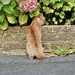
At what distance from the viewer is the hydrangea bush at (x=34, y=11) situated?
6.15 meters

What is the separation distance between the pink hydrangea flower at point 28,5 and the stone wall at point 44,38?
376mm

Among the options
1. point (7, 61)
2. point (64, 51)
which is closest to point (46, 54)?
point (64, 51)

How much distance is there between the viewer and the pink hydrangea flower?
6082 mm

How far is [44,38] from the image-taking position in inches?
249

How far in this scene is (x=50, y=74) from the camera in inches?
205

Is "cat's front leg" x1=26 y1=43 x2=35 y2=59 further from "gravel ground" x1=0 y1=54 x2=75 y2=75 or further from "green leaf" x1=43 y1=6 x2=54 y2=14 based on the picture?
"green leaf" x1=43 y1=6 x2=54 y2=14

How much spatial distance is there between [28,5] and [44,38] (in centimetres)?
68

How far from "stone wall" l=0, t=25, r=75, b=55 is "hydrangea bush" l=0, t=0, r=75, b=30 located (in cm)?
15

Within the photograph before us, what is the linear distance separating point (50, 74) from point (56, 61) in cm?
60

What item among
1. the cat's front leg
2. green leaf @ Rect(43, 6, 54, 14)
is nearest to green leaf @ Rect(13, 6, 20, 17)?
green leaf @ Rect(43, 6, 54, 14)

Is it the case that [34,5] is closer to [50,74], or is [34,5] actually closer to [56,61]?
[56,61]

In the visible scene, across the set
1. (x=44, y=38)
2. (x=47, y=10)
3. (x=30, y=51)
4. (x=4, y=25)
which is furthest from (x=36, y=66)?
(x=47, y=10)

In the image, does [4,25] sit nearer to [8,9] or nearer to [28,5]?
[8,9]

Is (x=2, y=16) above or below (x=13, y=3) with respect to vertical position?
below
